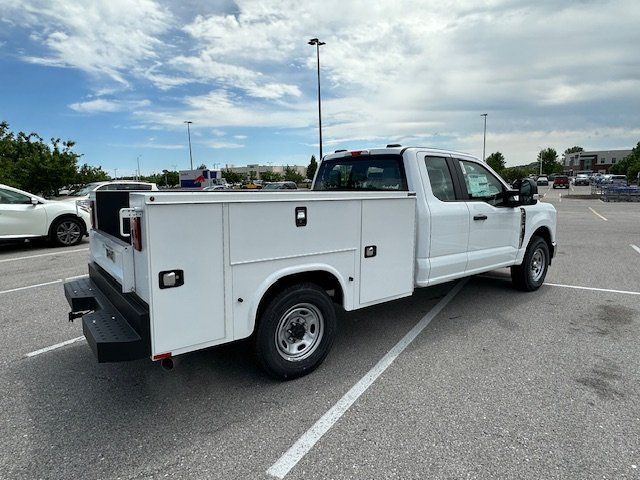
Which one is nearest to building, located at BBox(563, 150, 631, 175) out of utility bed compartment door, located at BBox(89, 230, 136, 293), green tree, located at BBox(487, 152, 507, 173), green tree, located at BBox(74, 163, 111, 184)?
green tree, located at BBox(487, 152, 507, 173)

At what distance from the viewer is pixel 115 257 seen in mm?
3533

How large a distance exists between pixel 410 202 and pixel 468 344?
1.60m

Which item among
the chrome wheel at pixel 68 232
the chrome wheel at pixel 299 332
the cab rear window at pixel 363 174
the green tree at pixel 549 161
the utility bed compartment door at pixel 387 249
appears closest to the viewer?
the chrome wheel at pixel 299 332

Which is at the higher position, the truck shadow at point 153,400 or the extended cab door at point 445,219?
the extended cab door at point 445,219

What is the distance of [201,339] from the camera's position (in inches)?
119

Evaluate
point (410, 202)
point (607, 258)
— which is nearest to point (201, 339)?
point (410, 202)

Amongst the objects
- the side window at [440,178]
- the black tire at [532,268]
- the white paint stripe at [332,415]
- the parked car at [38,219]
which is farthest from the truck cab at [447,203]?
the parked car at [38,219]

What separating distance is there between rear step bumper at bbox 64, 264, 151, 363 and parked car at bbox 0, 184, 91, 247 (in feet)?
23.2

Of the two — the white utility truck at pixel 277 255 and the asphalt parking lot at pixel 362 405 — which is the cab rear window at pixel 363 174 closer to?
the white utility truck at pixel 277 255

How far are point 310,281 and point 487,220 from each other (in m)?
2.76

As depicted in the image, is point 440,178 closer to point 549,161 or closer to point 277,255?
point 277,255

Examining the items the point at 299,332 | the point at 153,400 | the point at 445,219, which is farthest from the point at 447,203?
the point at 153,400

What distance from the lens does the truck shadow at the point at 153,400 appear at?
281cm

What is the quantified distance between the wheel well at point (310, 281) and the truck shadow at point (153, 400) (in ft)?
1.30
